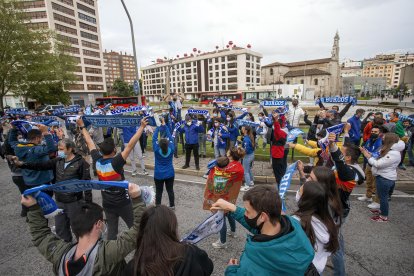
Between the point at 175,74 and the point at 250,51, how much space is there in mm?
36473

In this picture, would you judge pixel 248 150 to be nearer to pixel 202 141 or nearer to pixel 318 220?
pixel 202 141

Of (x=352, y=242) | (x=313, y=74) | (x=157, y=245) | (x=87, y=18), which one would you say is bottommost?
(x=352, y=242)

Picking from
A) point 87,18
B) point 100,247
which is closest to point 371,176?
point 100,247

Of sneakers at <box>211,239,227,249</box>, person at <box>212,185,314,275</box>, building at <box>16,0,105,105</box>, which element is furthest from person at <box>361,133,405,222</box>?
building at <box>16,0,105,105</box>

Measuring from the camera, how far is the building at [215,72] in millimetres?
85125

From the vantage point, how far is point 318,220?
2326 millimetres

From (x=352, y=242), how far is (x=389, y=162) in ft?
5.54

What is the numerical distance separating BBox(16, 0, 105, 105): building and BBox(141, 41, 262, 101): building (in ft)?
71.7

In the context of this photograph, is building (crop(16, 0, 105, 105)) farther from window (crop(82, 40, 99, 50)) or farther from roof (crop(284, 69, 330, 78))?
roof (crop(284, 69, 330, 78))

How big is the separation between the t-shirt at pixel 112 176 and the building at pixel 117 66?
5891 inches

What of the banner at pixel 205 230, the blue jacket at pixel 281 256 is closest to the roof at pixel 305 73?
the banner at pixel 205 230

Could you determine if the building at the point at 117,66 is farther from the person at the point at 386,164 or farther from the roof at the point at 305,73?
the person at the point at 386,164

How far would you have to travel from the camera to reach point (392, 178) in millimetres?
4578

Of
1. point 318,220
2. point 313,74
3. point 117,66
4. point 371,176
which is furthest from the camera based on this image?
point 117,66
